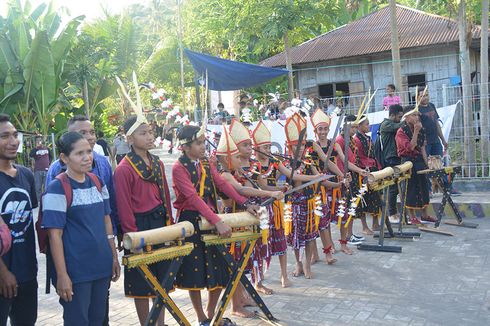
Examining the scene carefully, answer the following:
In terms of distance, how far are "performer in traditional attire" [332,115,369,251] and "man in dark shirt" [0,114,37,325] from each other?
412 cm

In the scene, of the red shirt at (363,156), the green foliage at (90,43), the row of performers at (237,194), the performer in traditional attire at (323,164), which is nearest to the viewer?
the row of performers at (237,194)

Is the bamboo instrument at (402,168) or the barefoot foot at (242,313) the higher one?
the bamboo instrument at (402,168)

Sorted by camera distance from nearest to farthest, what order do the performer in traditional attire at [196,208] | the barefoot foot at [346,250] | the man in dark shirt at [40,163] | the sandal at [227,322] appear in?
the performer in traditional attire at [196,208], the sandal at [227,322], the barefoot foot at [346,250], the man in dark shirt at [40,163]

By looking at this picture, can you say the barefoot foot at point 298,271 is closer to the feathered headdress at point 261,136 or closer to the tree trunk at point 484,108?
the feathered headdress at point 261,136

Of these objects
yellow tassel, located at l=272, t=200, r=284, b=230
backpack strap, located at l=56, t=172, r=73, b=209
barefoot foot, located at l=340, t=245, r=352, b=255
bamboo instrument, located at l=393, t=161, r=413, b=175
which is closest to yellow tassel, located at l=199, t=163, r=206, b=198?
yellow tassel, located at l=272, t=200, r=284, b=230

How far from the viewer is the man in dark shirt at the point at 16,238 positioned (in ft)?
12.0

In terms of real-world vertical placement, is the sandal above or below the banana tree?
below

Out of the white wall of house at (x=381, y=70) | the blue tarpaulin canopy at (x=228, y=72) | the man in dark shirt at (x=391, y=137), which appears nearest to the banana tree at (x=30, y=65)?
the blue tarpaulin canopy at (x=228, y=72)

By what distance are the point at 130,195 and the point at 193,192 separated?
517 millimetres

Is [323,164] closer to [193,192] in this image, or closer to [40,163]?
[193,192]

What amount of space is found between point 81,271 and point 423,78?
17.0 meters

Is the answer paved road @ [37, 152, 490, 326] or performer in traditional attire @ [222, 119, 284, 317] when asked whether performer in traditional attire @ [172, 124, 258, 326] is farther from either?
paved road @ [37, 152, 490, 326]

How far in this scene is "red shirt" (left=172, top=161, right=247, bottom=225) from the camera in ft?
14.5

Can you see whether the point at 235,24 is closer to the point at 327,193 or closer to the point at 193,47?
the point at 327,193
